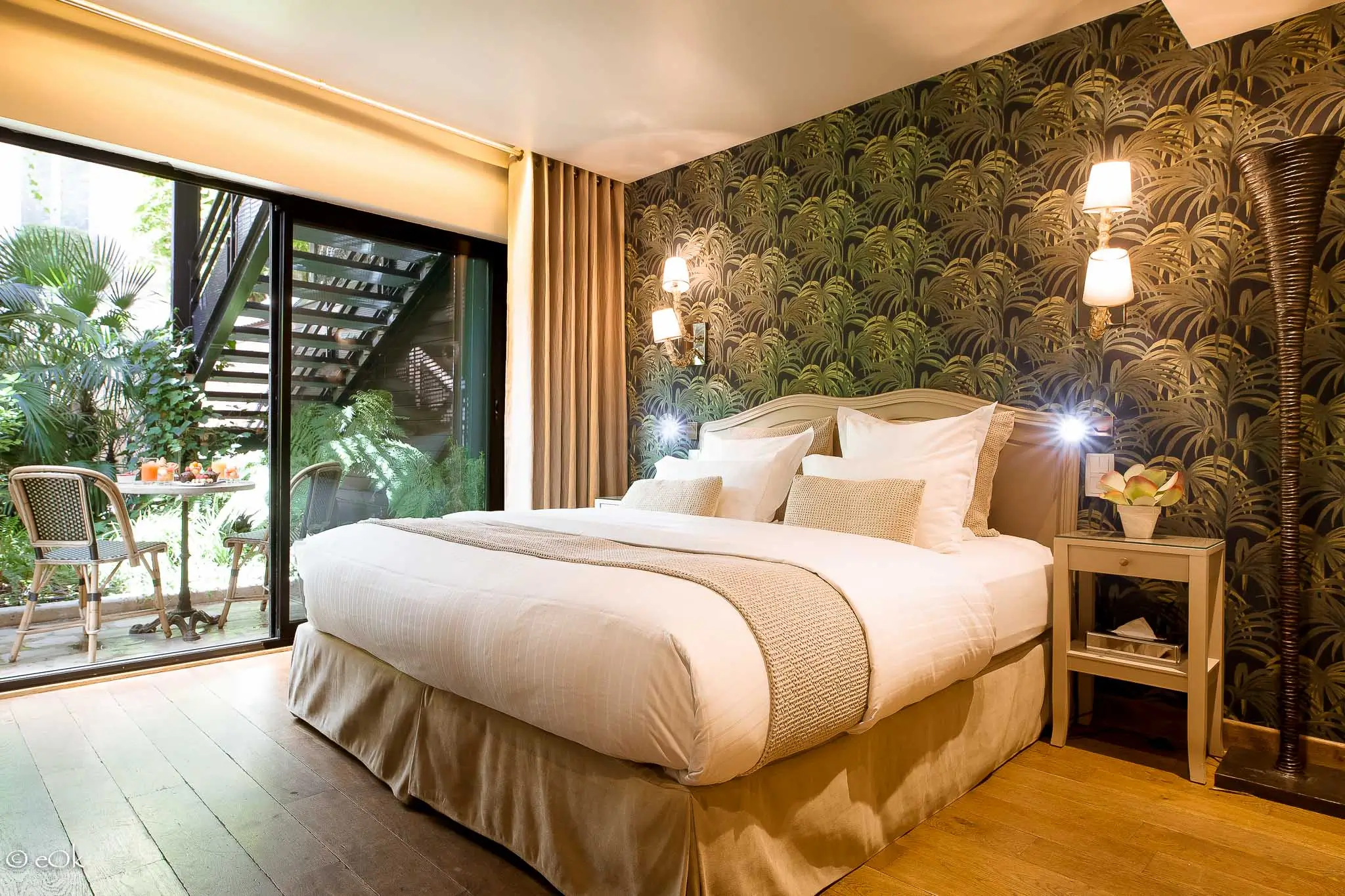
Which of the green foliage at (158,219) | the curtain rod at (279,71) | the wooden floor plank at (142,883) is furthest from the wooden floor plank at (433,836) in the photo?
the green foliage at (158,219)

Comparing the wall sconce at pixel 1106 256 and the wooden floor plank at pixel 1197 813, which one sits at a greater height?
the wall sconce at pixel 1106 256

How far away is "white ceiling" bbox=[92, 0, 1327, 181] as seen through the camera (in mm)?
2857

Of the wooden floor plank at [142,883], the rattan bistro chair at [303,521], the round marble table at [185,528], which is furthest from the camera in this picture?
the rattan bistro chair at [303,521]

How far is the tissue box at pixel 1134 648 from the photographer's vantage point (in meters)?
2.44

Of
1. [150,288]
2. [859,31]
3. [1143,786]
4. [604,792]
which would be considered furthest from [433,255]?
[1143,786]

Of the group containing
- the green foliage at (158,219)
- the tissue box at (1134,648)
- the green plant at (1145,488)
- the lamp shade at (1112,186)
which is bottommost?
the tissue box at (1134,648)

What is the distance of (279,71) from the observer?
349cm

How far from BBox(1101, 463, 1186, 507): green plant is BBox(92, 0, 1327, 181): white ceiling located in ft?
4.82

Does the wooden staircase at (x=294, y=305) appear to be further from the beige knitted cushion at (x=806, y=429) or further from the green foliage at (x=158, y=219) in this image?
the beige knitted cushion at (x=806, y=429)

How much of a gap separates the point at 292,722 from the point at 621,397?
2.64 metres

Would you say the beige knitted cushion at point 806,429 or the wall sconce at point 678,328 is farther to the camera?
the wall sconce at point 678,328

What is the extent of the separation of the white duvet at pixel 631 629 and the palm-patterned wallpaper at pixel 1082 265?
113 centimetres

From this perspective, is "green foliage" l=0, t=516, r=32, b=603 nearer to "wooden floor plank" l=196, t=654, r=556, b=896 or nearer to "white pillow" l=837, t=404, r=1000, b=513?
"wooden floor plank" l=196, t=654, r=556, b=896

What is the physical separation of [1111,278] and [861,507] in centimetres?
121
